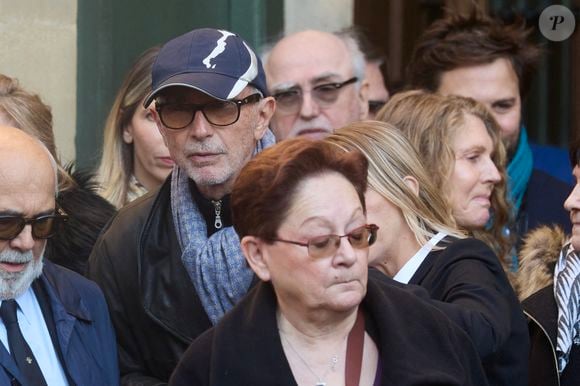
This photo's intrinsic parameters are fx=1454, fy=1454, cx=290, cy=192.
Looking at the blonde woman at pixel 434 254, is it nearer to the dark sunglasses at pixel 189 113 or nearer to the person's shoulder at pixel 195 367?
the dark sunglasses at pixel 189 113

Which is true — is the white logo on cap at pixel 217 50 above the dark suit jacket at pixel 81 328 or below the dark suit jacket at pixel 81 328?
above

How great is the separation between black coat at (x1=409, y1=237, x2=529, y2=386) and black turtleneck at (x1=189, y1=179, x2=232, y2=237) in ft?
2.10

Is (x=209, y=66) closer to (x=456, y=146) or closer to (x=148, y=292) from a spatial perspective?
(x=148, y=292)

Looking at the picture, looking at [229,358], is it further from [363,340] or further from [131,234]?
[131,234]

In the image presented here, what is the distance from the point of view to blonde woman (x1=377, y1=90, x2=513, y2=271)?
5098 millimetres

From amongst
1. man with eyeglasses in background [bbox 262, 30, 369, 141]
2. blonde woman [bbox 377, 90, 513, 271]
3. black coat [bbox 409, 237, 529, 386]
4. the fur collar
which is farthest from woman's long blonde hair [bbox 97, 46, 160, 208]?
black coat [bbox 409, 237, 529, 386]

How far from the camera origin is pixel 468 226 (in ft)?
17.0

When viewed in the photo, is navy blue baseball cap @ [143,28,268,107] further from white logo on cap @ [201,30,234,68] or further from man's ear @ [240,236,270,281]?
man's ear @ [240,236,270,281]

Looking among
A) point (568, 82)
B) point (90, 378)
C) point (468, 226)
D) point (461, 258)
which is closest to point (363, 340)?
point (461, 258)

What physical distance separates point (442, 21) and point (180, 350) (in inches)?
94.0

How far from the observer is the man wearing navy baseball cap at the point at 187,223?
4527 millimetres

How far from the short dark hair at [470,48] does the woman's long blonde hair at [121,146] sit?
119 centimetres

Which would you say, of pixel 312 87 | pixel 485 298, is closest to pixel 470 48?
pixel 312 87

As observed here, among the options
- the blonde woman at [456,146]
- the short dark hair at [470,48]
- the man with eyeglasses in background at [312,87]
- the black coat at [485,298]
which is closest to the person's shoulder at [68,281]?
the black coat at [485,298]
